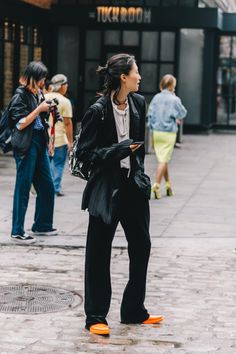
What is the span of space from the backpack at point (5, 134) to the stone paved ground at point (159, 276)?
1014 mm

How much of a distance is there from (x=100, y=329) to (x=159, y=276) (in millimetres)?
2037

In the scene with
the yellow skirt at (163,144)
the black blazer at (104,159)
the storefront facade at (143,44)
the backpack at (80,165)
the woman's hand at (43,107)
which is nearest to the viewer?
the black blazer at (104,159)

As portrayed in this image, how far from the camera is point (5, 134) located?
381 inches

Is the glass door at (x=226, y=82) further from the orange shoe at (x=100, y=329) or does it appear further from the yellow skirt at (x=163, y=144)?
the orange shoe at (x=100, y=329)

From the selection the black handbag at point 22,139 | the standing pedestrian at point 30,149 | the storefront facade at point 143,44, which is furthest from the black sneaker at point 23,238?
the storefront facade at point 143,44

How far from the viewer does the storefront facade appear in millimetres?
27312

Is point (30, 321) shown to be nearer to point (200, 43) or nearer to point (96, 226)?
point (96, 226)

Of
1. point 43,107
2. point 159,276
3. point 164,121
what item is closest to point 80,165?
point 159,276

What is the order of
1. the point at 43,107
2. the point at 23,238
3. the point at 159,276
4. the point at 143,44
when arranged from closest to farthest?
1. the point at 159,276
2. the point at 43,107
3. the point at 23,238
4. the point at 143,44

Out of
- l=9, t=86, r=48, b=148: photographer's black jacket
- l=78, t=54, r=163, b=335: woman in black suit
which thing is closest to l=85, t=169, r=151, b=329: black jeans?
l=78, t=54, r=163, b=335: woman in black suit

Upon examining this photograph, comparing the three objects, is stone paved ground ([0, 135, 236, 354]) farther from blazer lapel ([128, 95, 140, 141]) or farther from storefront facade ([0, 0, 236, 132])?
storefront facade ([0, 0, 236, 132])

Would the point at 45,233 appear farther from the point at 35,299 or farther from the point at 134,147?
the point at 134,147

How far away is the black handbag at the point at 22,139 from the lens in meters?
9.44

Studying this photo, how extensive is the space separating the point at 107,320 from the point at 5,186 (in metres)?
7.98
